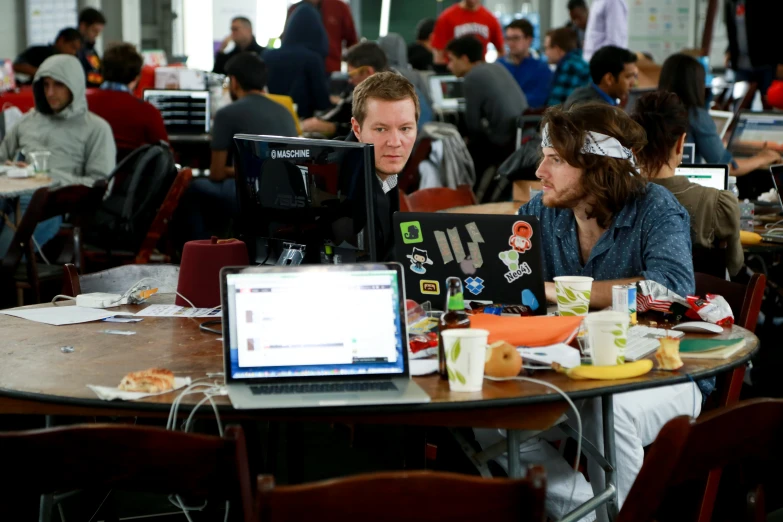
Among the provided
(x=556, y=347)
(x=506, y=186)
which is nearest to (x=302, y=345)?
(x=556, y=347)

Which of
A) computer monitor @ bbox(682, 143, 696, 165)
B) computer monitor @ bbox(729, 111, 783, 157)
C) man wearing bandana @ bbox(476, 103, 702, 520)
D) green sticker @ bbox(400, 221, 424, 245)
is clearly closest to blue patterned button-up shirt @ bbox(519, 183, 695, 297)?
man wearing bandana @ bbox(476, 103, 702, 520)

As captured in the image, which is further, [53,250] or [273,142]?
[53,250]

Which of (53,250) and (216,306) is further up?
(216,306)

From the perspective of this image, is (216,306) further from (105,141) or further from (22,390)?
(105,141)

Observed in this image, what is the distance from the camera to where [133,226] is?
197 inches

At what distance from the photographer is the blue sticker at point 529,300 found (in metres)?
2.23

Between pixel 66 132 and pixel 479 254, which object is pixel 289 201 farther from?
pixel 66 132

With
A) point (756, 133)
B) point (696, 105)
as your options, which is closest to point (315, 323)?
point (696, 105)

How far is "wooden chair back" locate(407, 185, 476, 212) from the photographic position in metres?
4.62

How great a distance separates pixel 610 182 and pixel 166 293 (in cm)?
123

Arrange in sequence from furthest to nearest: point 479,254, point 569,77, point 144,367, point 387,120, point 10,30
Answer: point 10,30 < point 569,77 < point 387,120 < point 479,254 < point 144,367

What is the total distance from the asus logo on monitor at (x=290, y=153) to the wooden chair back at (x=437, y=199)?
2.22 m

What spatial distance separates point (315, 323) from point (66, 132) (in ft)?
14.4

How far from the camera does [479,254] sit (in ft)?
7.28
